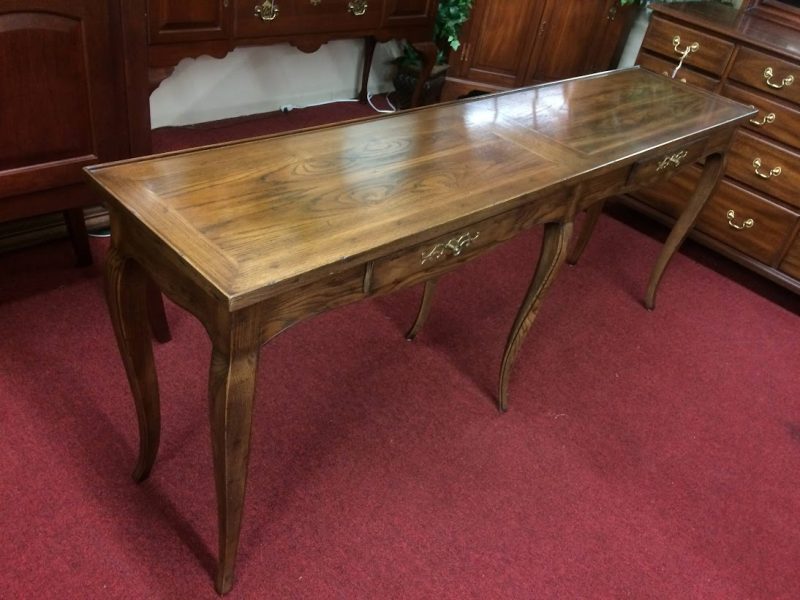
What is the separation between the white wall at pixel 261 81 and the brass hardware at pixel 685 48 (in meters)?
1.49

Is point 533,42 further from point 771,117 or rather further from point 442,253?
point 442,253

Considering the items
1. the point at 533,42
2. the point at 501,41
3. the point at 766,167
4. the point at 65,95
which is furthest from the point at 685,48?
the point at 65,95

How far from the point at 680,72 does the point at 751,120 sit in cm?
32

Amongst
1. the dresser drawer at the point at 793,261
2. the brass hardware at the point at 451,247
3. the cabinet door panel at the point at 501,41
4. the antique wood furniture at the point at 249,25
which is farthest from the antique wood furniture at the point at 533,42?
the brass hardware at the point at 451,247

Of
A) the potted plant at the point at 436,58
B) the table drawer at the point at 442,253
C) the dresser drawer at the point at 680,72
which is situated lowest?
the potted plant at the point at 436,58

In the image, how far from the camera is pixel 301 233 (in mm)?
1085

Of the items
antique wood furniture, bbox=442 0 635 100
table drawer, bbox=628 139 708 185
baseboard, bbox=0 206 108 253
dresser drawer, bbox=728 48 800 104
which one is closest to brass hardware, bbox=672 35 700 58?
dresser drawer, bbox=728 48 800 104

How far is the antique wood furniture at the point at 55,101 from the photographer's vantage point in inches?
52.1

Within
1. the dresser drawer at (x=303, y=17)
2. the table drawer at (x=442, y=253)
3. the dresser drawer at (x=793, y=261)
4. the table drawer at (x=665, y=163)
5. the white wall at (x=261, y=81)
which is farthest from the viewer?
the white wall at (x=261, y=81)

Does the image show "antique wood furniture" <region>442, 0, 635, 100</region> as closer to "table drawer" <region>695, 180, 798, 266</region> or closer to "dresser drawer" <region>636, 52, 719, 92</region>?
"dresser drawer" <region>636, 52, 719, 92</region>

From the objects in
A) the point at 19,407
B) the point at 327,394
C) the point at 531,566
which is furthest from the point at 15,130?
the point at 531,566

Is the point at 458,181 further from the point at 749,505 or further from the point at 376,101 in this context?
the point at 376,101

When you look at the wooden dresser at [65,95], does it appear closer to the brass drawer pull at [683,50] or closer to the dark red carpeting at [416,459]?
the dark red carpeting at [416,459]

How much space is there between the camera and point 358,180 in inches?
50.1
